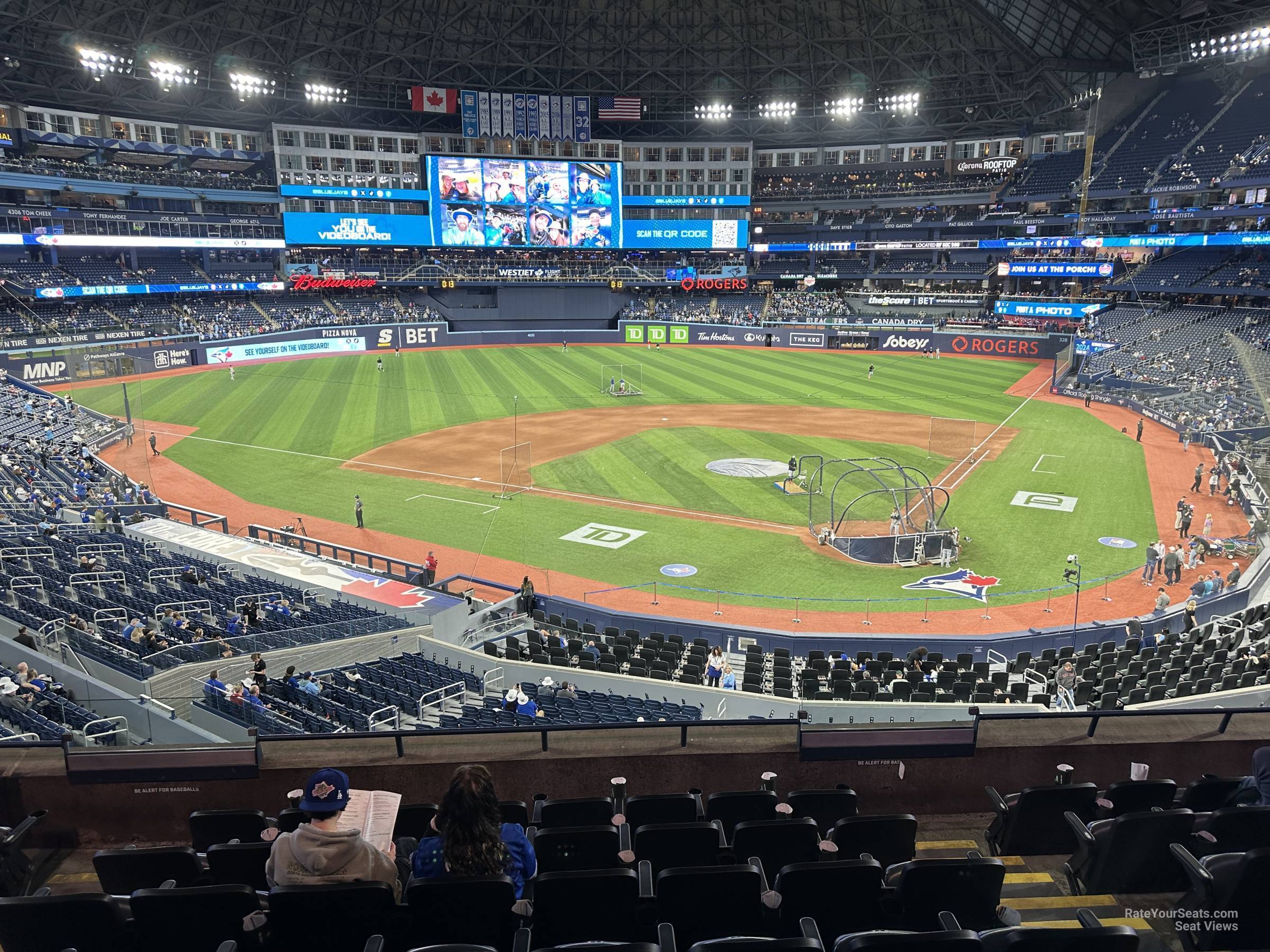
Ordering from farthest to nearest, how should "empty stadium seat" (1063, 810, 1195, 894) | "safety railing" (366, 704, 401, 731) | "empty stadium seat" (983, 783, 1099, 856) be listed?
1. "safety railing" (366, 704, 401, 731)
2. "empty stadium seat" (983, 783, 1099, 856)
3. "empty stadium seat" (1063, 810, 1195, 894)

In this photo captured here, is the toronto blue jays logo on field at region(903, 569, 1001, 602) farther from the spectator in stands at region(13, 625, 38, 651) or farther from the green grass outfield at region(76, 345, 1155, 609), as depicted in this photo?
the spectator in stands at region(13, 625, 38, 651)

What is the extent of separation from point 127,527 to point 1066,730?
29.7 metres

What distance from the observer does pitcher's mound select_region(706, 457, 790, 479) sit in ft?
127

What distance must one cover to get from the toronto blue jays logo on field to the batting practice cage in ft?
4.58

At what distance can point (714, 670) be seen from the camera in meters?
19.4

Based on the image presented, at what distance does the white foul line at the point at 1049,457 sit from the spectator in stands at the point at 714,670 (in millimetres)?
25054

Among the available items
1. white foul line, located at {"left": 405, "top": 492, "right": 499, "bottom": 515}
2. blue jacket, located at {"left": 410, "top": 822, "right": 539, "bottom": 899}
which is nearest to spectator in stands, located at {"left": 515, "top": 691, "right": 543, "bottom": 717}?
blue jacket, located at {"left": 410, "top": 822, "right": 539, "bottom": 899}

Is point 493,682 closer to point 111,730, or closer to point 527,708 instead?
point 527,708

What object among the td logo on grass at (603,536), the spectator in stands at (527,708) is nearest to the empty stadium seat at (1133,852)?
the spectator in stands at (527,708)

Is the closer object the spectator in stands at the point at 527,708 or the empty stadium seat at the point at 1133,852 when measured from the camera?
the empty stadium seat at the point at 1133,852

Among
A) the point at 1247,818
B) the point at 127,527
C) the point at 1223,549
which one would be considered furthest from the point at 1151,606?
the point at 127,527

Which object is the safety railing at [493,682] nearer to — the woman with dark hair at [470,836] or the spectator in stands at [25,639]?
the spectator in stands at [25,639]

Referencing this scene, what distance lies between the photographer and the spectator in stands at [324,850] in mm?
5074

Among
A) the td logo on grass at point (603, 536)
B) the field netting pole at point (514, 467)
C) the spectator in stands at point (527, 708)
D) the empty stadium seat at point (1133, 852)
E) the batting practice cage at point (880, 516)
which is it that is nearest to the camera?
the empty stadium seat at point (1133, 852)
